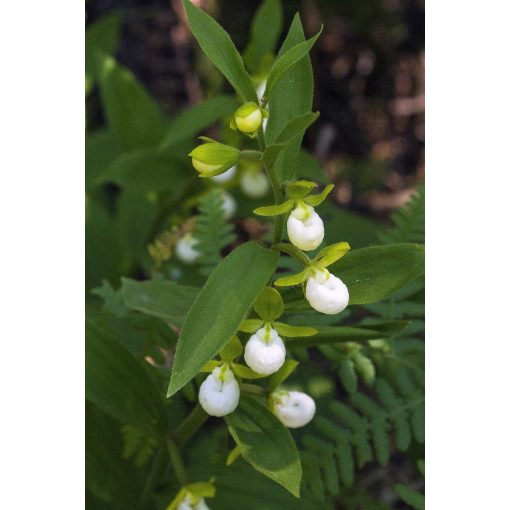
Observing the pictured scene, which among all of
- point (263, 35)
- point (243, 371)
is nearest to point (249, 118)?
point (243, 371)

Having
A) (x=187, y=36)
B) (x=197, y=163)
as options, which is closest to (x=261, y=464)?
(x=197, y=163)

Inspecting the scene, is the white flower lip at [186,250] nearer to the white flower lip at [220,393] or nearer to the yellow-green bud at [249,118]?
the white flower lip at [220,393]

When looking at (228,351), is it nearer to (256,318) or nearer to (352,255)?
(256,318)

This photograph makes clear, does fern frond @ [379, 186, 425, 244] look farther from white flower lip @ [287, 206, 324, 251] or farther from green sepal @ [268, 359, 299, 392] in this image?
white flower lip @ [287, 206, 324, 251]

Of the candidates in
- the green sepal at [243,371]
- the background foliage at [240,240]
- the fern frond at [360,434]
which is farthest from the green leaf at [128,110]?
the green sepal at [243,371]

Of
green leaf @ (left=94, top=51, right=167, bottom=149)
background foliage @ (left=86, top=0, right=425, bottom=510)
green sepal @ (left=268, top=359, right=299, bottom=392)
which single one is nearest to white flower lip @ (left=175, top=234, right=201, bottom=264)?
background foliage @ (left=86, top=0, right=425, bottom=510)

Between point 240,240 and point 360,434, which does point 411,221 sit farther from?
point 240,240
